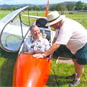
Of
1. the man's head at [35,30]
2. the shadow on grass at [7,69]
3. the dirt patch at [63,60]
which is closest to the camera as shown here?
the man's head at [35,30]

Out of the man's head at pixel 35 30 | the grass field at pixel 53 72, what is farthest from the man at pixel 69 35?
the grass field at pixel 53 72

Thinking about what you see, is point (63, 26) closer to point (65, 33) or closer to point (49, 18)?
point (65, 33)

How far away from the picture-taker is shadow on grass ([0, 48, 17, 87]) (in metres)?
2.74

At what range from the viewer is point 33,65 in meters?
1.99

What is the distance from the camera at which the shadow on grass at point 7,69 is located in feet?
8.98

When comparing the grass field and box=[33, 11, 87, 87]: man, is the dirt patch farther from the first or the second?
box=[33, 11, 87, 87]: man

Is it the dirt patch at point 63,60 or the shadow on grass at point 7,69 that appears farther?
the dirt patch at point 63,60

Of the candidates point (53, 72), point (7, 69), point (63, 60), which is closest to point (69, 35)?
point (53, 72)

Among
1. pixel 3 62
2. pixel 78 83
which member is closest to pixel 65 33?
pixel 78 83

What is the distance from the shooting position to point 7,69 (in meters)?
3.26

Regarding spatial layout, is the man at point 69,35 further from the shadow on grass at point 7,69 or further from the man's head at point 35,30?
the shadow on grass at point 7,69

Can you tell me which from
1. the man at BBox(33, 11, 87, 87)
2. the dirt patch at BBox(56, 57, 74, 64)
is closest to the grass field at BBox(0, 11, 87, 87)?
the dirt patch at BBox(56, 57, 74, 64)

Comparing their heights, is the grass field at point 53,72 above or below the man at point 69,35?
A: below

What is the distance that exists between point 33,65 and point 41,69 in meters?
0.20
